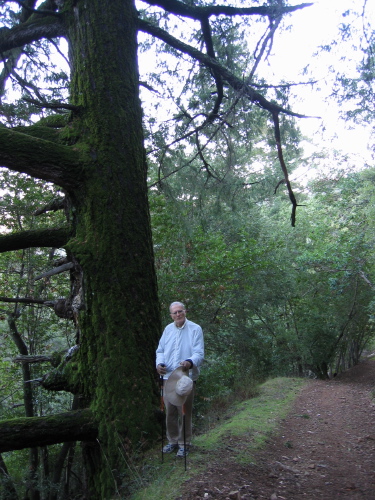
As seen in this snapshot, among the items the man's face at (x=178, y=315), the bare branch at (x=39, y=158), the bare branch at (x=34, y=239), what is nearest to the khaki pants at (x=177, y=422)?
the man's face at (x=178, y=315)

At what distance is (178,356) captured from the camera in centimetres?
383

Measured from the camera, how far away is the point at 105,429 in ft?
12.5

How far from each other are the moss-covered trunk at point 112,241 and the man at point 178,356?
23cm

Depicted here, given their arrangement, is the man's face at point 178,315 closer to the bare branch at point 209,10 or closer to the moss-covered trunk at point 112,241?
the moss-covered trunk at point 112,241

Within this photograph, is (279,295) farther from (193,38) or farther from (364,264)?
(193,38)

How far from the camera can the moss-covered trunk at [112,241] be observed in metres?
3.86

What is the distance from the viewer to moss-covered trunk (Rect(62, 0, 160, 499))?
386cm

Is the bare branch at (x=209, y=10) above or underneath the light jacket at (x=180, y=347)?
above

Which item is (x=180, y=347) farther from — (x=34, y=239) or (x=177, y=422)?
(x=34, y=239)

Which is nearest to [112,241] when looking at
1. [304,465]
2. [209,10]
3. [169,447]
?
[169,447]

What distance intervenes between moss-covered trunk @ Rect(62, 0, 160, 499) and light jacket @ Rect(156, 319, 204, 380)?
1.07 ft

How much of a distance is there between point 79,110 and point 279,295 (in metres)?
9.97

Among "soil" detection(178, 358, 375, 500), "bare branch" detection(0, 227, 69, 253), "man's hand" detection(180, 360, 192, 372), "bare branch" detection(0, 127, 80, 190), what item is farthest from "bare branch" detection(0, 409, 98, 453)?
"bare branch" detection(0, 127, 80, 190)

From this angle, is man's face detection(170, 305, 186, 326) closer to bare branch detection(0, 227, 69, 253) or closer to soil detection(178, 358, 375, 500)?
soil detection(178, 358, 375, 500)
